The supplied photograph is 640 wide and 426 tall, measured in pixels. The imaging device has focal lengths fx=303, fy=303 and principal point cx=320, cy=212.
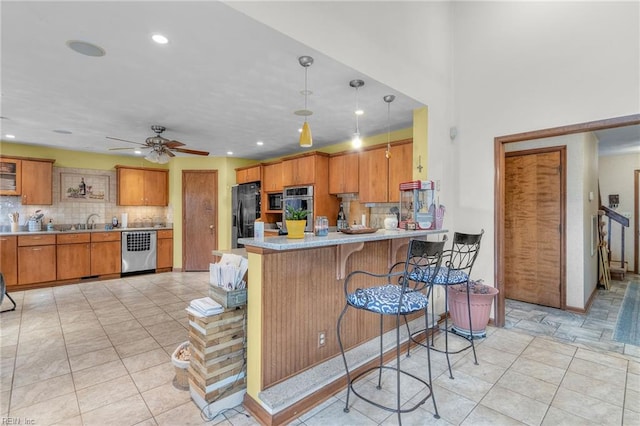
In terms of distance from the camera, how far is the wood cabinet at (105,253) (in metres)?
5.79

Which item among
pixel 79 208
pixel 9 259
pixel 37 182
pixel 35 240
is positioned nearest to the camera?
A: pixel 9 259

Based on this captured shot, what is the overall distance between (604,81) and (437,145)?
1511 millimetres

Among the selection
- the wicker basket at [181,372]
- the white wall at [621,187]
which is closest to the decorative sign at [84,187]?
the wicker basket at [181,372]

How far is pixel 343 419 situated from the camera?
193 centimetres

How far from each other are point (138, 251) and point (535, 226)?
709cm

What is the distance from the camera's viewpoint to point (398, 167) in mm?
4180

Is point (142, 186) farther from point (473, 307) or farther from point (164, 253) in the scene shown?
point (473, 307)

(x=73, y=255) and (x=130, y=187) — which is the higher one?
(x=130, y=187)

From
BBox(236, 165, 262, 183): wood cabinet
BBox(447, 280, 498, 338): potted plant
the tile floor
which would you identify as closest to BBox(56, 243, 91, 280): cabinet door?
the tile floor

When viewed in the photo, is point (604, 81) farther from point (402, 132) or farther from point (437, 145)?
point (402, 132)

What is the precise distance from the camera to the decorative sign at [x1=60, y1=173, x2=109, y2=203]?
236 inches

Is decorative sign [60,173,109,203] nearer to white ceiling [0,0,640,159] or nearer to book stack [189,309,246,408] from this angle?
white ceiling [0,0,640,159]

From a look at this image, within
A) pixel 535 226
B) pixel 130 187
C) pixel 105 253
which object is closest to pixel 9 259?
pixel 105 253

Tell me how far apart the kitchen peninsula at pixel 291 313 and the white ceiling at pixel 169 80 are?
Answer: 149 cm
